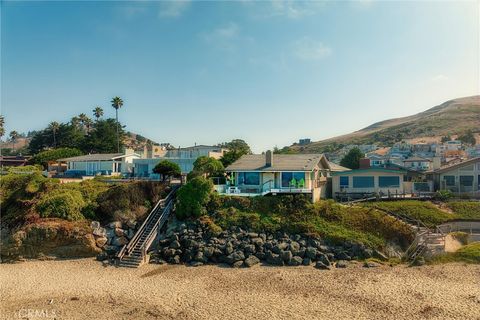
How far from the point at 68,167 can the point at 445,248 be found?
172 ft

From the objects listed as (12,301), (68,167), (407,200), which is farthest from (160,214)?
(68,167)

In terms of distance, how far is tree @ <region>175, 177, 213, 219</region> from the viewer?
29562mm

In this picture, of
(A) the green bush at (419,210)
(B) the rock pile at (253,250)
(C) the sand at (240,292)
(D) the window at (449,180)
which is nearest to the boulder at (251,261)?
(B) the rock pile at (253,250)

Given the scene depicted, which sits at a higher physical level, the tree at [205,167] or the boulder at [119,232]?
the tree at [205,167]

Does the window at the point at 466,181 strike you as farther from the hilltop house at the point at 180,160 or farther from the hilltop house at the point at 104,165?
the hilltop house at the point at 104,165

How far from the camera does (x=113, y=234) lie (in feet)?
93.1

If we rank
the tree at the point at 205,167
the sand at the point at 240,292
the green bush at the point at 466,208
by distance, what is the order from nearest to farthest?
the sand at the point at 240,292 → the green bush at the point at 466,208 → the tree at the point at 205,167

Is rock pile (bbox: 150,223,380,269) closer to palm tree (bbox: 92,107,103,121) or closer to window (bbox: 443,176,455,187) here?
window (bbox: 443,176,455,187)

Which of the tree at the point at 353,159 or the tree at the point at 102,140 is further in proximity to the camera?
the tree at the point at 102,140

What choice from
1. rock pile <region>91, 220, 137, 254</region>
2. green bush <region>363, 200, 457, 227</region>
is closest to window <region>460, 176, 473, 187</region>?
green bush <region>363, 200, 457, 227</region>

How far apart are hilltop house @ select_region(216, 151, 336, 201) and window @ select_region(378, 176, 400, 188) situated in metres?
5.87

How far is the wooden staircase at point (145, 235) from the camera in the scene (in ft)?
80.6

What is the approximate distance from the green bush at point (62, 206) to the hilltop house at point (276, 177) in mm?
12480

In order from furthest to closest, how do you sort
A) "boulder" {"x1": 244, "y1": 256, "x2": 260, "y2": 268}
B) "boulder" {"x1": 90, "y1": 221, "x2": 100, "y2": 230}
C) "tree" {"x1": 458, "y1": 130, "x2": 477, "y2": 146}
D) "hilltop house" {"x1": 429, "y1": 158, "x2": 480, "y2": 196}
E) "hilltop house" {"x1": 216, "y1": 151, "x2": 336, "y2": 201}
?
"tree" {"x1": 458, "y1": 130, "x2": 477, "y2": 146}, "hilltop house" {"x1": 429, "y1": 158, "x2": 480, "y2": 196}, "hilltop house" {"x1": 216, "y1": 151, "x2": 336, "y2": 201}, "boulder" {"x1": 90, "y1": 221, "x2": 100, "y2": 230}, "boulder" {"x1": 244, "y1": 256, "x2": 260, "y2": 268}
